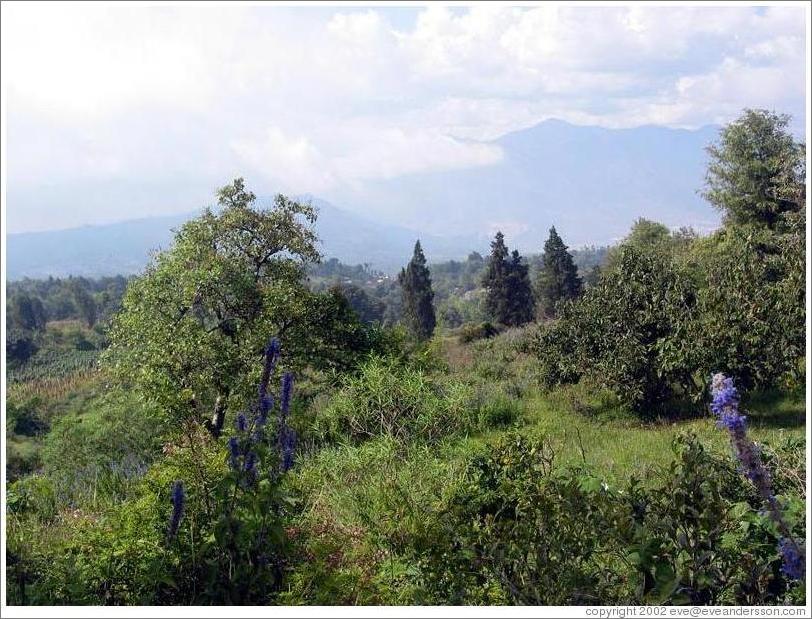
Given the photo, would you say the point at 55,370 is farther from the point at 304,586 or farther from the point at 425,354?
the point at 304,586

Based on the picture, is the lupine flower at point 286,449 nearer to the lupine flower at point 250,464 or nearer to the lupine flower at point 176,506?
the lupine flower at point 250,464

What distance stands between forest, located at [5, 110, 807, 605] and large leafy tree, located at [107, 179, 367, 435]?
33mm

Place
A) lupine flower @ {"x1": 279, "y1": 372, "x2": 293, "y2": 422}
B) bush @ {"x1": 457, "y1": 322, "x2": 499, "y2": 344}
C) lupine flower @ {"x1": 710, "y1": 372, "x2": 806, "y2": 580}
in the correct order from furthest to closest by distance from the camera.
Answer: bush @ {"x1": 457, "y1": 322, "x2": 499, "y2": 344} < lupine flower @ {"x1": 279, "y1": 372, "x2": 293, "y2": 422} < lupine flower @ {"x1": 710, "y1": 372, "x2": 806, "y2": 580}

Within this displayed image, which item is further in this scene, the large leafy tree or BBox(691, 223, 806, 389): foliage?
BBox(691, 223, 806, 389): foliage

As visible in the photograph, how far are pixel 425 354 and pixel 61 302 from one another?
6108cm

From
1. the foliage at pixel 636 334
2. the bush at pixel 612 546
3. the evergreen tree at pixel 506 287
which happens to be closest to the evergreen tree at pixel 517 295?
the evergreen tree at pixel 506 287

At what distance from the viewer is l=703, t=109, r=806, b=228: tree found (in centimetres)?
2253

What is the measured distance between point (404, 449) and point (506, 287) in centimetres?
2772

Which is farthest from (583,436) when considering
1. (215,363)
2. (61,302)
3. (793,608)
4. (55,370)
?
(61,302)

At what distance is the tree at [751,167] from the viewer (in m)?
22.5

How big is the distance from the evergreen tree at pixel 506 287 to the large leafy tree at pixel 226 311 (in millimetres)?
24299

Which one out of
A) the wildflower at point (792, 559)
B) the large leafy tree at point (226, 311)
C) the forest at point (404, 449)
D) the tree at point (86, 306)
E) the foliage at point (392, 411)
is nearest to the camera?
the wildflower at point (792, 559)

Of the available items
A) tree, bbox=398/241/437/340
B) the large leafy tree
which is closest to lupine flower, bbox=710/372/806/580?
the large leafy tree

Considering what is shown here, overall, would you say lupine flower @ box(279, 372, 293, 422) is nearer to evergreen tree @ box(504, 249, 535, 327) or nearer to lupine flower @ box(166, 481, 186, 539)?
lupine flower @ box(166, 481, 186, 539)
